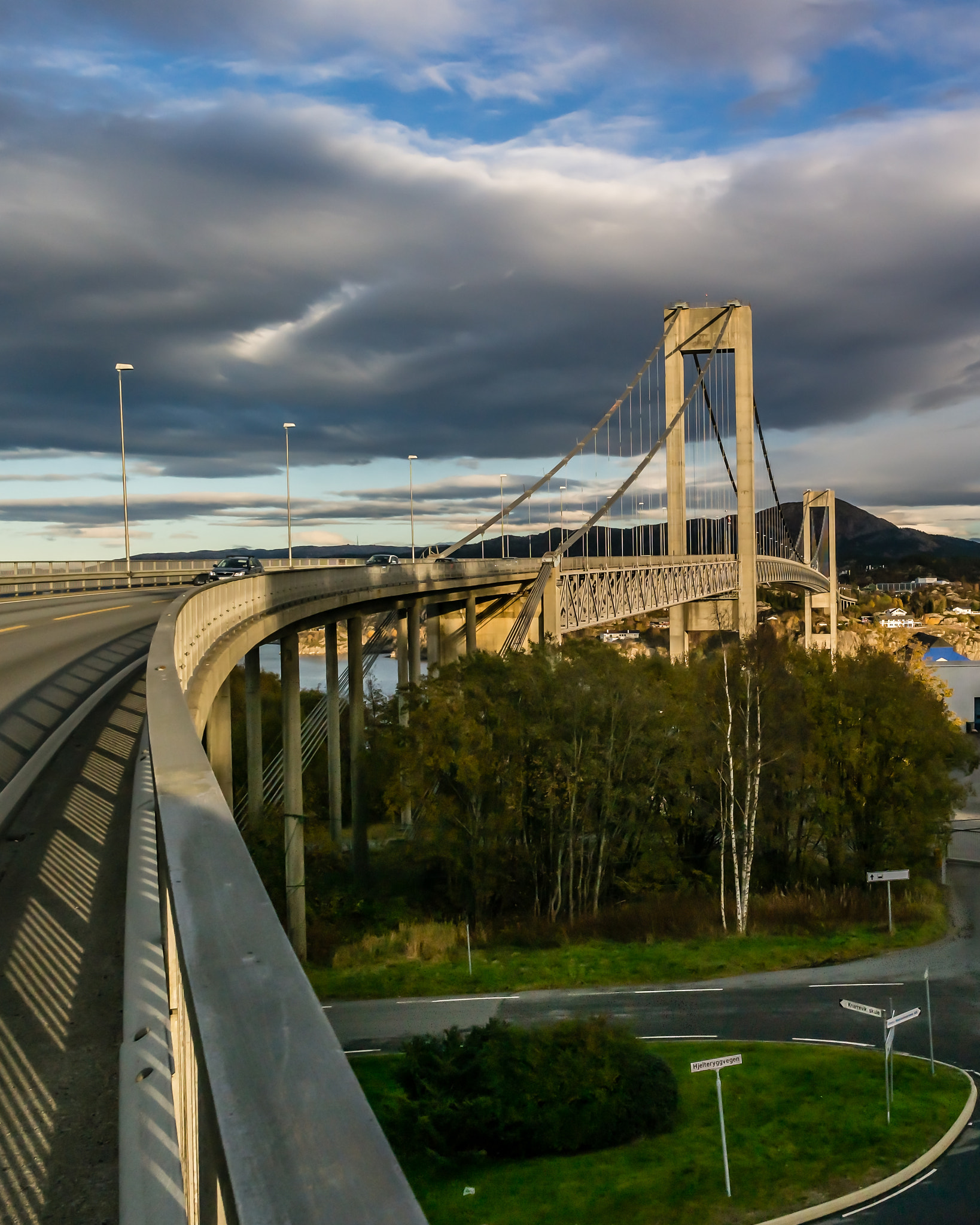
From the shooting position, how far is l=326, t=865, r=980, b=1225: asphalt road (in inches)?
1065

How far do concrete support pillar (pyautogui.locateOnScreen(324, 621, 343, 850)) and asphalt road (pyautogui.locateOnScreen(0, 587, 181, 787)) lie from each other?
552 cm

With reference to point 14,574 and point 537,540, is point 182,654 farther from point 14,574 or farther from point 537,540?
point 537,540

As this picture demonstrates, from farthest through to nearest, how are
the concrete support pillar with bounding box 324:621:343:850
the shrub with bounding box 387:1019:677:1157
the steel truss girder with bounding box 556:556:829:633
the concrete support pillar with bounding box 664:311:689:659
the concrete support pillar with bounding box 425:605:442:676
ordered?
the concrete support pillar with bounding box 664:311:689:659, the concrete support pillar with bounding box 425:605:442:676, the steel truss girder with bounding box 556:556:829:633, the concrete support pillar with bounding box 324:621:343:850, the shrub with bounding box 387:1019:677:1157

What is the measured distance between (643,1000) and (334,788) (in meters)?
12.3

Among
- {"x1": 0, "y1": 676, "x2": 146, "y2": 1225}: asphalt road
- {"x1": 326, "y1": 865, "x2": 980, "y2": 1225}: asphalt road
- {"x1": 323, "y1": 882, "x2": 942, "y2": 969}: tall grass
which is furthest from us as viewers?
{"x1": 323, "y1": 882, "x2": 942, "y2": 969}: tall grass

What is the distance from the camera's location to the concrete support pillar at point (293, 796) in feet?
87.0

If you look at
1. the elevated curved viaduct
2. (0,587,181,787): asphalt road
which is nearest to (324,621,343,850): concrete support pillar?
(0,587,181,787): asphalt road

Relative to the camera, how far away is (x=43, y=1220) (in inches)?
116

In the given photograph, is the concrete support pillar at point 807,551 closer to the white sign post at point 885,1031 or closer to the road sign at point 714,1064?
the white sign post at point 885,1031

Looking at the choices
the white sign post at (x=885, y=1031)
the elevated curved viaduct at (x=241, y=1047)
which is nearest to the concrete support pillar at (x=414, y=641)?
the white sign post at (x=885, y=1031)

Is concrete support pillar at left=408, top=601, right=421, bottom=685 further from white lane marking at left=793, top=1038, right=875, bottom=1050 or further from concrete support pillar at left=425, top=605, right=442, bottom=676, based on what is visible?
white lane marking at left=793, top=1038, right=875, bottom=1050

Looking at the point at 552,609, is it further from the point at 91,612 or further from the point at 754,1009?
the point at 91,612

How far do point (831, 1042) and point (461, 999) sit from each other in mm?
9931

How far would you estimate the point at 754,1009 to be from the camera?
2883 cm
